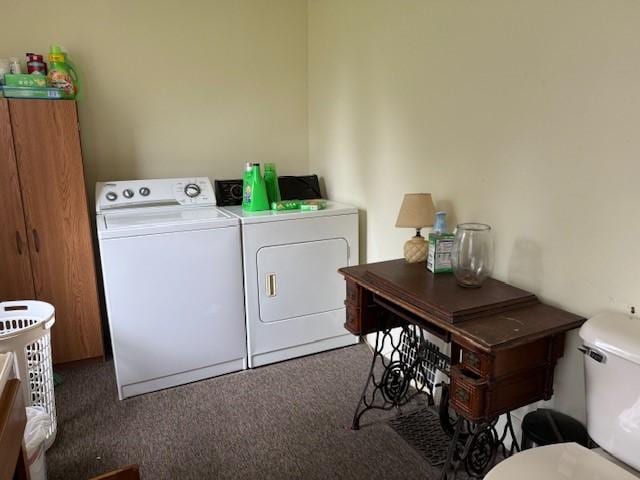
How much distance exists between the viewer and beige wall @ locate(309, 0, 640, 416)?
1.45 meters

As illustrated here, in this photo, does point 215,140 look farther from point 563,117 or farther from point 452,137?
point 563,117

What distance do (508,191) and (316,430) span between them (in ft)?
4.44

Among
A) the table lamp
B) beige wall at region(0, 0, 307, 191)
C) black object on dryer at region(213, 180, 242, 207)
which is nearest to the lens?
the table lamp

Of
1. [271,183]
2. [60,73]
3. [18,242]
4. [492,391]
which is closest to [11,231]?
[18,242]

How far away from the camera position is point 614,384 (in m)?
1.30

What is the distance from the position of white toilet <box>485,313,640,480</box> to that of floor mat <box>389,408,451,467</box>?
74 cm

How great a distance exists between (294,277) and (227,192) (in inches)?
29.6

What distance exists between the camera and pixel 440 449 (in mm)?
2029

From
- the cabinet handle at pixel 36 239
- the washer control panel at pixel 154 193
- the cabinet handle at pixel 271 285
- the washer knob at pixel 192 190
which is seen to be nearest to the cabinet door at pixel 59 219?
the cabinet handle at pixel 36 239

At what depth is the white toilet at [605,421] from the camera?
1.23 metres

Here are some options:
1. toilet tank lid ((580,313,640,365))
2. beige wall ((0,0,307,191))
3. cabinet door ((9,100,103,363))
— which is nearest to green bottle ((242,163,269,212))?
beige wall ((0,0,307,191))

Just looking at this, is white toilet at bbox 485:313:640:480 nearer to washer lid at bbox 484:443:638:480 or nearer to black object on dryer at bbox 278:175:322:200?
washer lid at bbox 484:443:638:480

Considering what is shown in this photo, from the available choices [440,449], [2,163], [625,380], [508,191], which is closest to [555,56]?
[508,191]

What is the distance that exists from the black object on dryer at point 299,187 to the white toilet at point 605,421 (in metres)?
2.07
